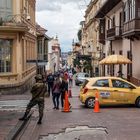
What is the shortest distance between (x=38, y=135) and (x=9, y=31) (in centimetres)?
1929

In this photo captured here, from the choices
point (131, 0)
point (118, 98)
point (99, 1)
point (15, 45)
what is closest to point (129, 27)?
point (131, 0)

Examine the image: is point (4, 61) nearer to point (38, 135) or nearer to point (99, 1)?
point (38, 135)

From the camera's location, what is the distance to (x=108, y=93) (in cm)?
2398

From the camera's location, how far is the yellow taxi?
2392 centimetres

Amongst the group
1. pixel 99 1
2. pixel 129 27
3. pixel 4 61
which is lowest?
pixel 4 61

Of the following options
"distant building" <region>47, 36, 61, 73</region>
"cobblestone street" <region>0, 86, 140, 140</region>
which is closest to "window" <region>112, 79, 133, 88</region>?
"cobblestone street" <region>0, 86, 140, 140</region>

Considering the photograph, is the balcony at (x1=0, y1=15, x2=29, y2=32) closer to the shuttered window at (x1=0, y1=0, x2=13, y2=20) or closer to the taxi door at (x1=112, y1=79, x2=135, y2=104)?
the shuttered window at (x1=0, y1=0, x2=13, y2=20)

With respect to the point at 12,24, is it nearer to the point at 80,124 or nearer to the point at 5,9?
the point at 5,9

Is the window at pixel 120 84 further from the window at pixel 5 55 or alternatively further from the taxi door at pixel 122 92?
the window at pixel 5 55

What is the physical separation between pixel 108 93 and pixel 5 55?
1204 cm

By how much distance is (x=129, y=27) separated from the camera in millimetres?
34594

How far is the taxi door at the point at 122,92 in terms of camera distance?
78.6 feet

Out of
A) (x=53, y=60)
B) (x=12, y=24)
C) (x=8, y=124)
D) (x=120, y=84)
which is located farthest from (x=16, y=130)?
(x=53, y=60)

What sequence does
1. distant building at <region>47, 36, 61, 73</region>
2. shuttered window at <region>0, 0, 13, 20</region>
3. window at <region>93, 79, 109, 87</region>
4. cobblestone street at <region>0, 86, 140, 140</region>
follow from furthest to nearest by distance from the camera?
1. distant building at <region>47, 36, 61, 73</region>
2. shuttered window at <region>0, 0, 13, 20</region>
3. window at <region>93, 79, 109, 87</region>
4. cobblestone street at <region>0, 86, 140, 140</region>
